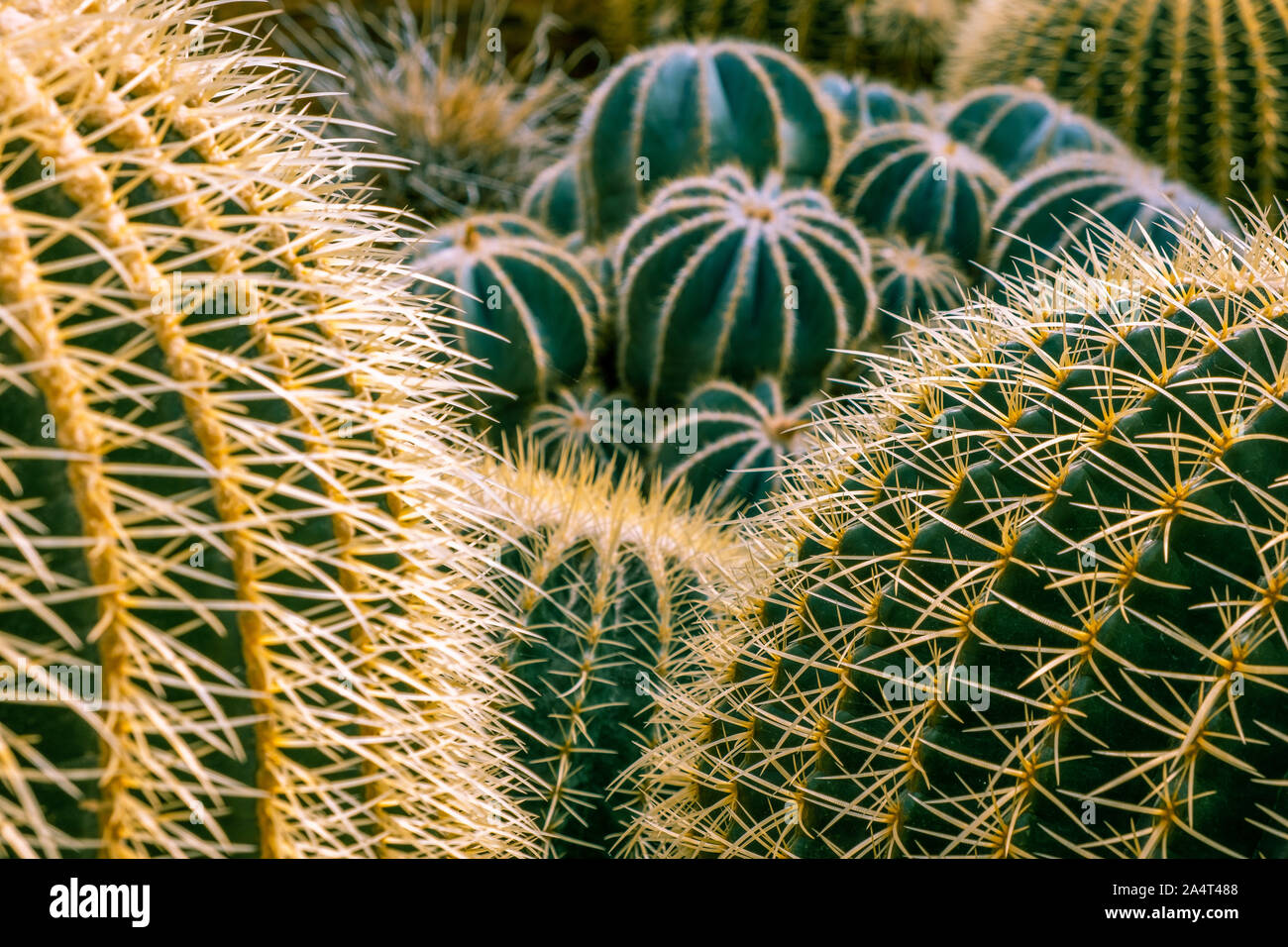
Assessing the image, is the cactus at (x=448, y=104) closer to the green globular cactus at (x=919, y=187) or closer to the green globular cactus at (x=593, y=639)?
the green globular cactus at (x=919, y=187)

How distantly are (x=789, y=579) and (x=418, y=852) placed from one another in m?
0.50

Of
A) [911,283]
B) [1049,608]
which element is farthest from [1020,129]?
[1049,608]

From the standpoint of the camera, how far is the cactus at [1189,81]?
10.5 feet

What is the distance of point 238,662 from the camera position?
2.89 ft

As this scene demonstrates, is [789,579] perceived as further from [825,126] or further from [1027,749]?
[825,126]

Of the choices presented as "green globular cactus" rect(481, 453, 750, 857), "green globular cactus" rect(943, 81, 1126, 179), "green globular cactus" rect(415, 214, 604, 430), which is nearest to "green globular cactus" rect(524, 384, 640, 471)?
"green globular cactus" rect(415, 214, 604, 430)

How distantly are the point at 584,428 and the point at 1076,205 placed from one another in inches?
48.6

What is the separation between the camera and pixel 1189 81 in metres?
3.27

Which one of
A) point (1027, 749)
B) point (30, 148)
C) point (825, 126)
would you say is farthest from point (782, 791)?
point (825, 126)

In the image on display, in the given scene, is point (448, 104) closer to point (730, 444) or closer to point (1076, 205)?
point (1076, 205)

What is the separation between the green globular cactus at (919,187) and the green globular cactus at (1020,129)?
0.24 metres

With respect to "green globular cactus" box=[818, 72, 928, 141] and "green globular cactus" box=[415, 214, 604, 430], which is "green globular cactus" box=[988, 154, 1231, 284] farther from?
"green globular cactus" box=[415, 214, 604, 430]

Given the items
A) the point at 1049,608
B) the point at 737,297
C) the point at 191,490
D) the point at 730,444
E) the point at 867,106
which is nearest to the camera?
the point at 191,490

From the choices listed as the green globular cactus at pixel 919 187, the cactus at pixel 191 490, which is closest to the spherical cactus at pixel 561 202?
the green globular cactus at pixel 919 187
